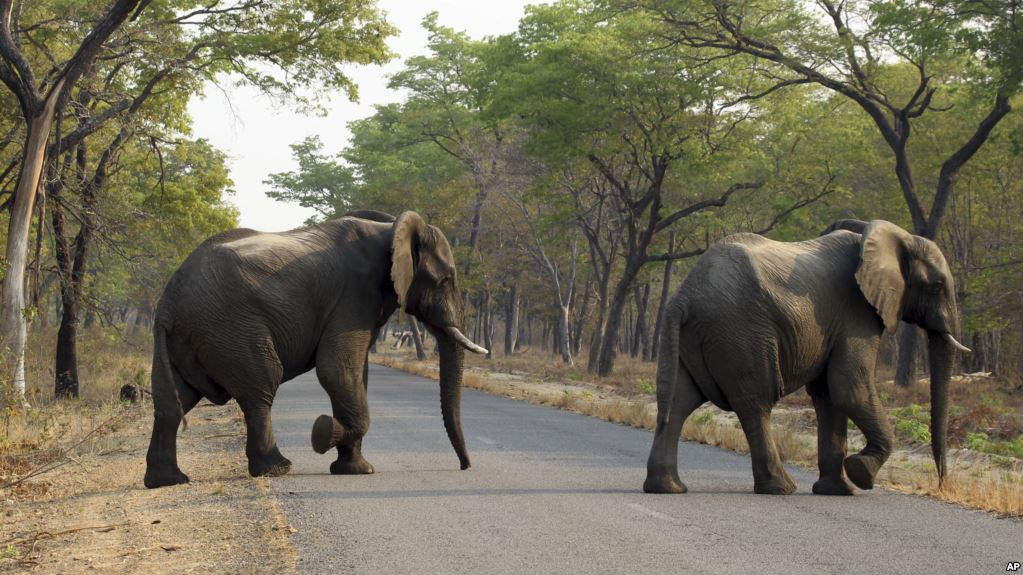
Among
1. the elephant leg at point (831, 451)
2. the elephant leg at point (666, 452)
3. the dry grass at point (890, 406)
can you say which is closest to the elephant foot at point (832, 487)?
the elephant leg at point (831, 451)

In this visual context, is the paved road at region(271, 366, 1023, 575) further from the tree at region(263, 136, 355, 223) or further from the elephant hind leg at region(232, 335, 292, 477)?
the tree at region(263, 136, 355, 223)

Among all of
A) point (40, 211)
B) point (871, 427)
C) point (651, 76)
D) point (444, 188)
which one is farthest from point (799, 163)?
point (871, 427)

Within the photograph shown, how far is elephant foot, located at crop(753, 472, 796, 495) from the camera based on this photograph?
35.5 feet

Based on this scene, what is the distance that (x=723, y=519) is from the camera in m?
9.34

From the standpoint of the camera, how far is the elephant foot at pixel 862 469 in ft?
34.9

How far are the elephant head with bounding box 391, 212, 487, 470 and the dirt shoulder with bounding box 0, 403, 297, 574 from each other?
7.31 feet

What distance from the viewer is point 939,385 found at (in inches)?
456

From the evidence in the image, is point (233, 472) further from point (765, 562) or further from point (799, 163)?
point (799, 163)

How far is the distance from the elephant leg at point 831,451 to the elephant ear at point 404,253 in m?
4.18

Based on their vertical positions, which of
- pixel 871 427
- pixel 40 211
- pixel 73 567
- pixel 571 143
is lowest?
pixel 73 567

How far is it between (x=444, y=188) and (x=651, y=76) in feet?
66.7

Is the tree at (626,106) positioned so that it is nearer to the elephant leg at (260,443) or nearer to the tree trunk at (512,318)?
the elephant leg at (260,443)

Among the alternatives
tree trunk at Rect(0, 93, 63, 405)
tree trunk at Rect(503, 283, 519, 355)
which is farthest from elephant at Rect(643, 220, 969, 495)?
tree trunk at Rect(503, 283, 519, 355)

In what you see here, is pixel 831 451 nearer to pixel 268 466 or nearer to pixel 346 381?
pixel 346 381
